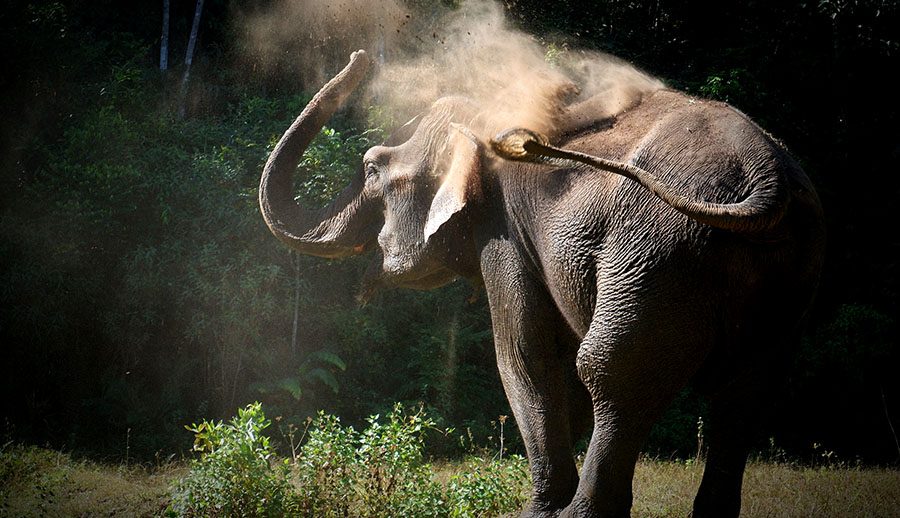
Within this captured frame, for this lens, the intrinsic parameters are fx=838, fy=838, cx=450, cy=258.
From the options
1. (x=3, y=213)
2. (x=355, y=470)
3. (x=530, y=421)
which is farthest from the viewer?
(x=3, y=213)

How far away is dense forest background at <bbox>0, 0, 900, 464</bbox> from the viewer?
1058cm

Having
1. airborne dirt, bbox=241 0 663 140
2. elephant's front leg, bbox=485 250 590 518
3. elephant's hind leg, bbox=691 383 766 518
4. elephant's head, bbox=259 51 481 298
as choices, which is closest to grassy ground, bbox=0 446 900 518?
elephant's front leg, bbox=485 250 590 518

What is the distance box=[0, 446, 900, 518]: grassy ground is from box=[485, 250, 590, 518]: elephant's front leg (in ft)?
5.48

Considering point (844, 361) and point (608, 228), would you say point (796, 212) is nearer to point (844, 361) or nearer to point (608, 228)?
point (608, 228)

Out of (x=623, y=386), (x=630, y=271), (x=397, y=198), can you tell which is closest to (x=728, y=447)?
(x=623, y=386)

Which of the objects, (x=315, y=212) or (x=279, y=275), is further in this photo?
(x=279, y=275)

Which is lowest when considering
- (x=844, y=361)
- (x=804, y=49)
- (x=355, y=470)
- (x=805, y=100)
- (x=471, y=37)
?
(x=355, y=470)

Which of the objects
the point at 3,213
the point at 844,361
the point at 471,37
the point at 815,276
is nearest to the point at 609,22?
the point at 844,361

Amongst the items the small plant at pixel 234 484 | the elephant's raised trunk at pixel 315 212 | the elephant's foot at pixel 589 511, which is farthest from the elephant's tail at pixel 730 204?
the small plant at pixel 234 484

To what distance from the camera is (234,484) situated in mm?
5016

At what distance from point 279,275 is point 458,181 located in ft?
23.8

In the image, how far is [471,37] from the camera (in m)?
5.66

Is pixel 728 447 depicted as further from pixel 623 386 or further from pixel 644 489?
pixel 644 489

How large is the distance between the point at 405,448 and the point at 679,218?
278 cm
